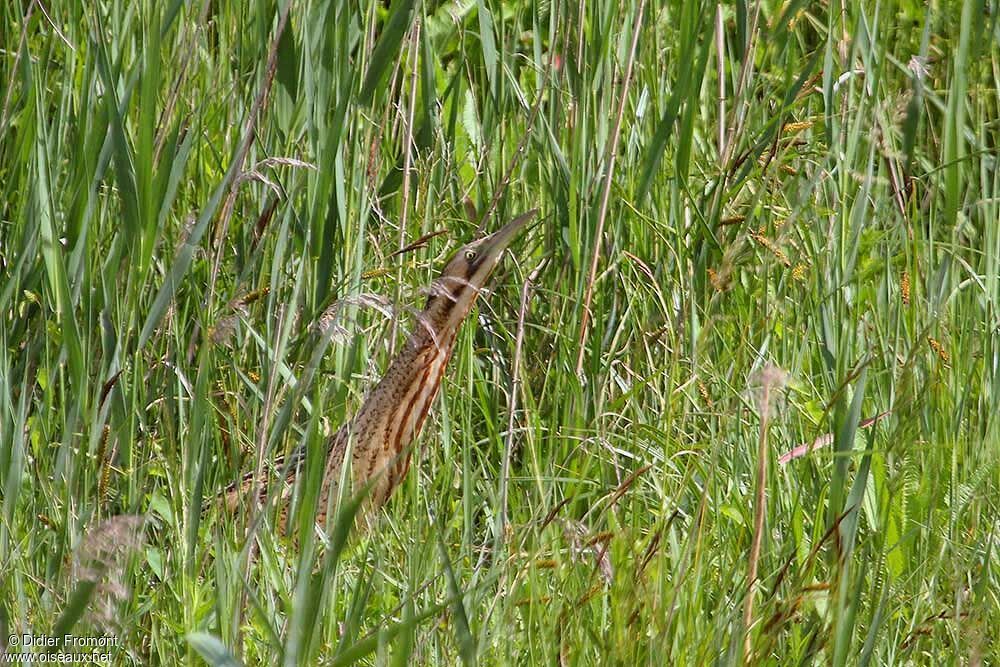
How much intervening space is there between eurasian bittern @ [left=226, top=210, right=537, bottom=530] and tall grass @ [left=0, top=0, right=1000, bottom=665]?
0.19ft

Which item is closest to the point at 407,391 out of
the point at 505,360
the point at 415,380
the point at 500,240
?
the point at 415,380

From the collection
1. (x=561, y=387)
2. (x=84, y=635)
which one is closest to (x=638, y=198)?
(x=561, y=387)

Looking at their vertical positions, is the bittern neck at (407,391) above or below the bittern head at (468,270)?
below

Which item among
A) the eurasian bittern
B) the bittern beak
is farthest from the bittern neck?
the bittern beak

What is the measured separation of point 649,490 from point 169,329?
0.78 meters

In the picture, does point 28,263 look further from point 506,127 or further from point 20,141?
point 506,127

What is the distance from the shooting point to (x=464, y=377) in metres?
2.67

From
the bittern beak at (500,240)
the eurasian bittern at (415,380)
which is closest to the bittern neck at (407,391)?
the eurasian bittern at (415,380)

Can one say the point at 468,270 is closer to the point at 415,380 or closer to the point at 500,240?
the point at 500,240

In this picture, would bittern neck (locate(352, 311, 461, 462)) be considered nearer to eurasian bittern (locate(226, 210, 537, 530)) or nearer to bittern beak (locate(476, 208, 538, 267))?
eurasian bittern (locate(226, 210, 537, 530))

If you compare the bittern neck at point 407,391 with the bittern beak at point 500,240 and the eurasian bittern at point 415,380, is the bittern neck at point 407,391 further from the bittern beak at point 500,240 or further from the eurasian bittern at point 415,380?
the bittern beak at point 500,240

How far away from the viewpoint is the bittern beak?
8.27ft

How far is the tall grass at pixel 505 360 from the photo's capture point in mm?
1637

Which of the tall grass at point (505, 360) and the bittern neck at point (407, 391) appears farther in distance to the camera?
the bittern neck at point (407, 391)
